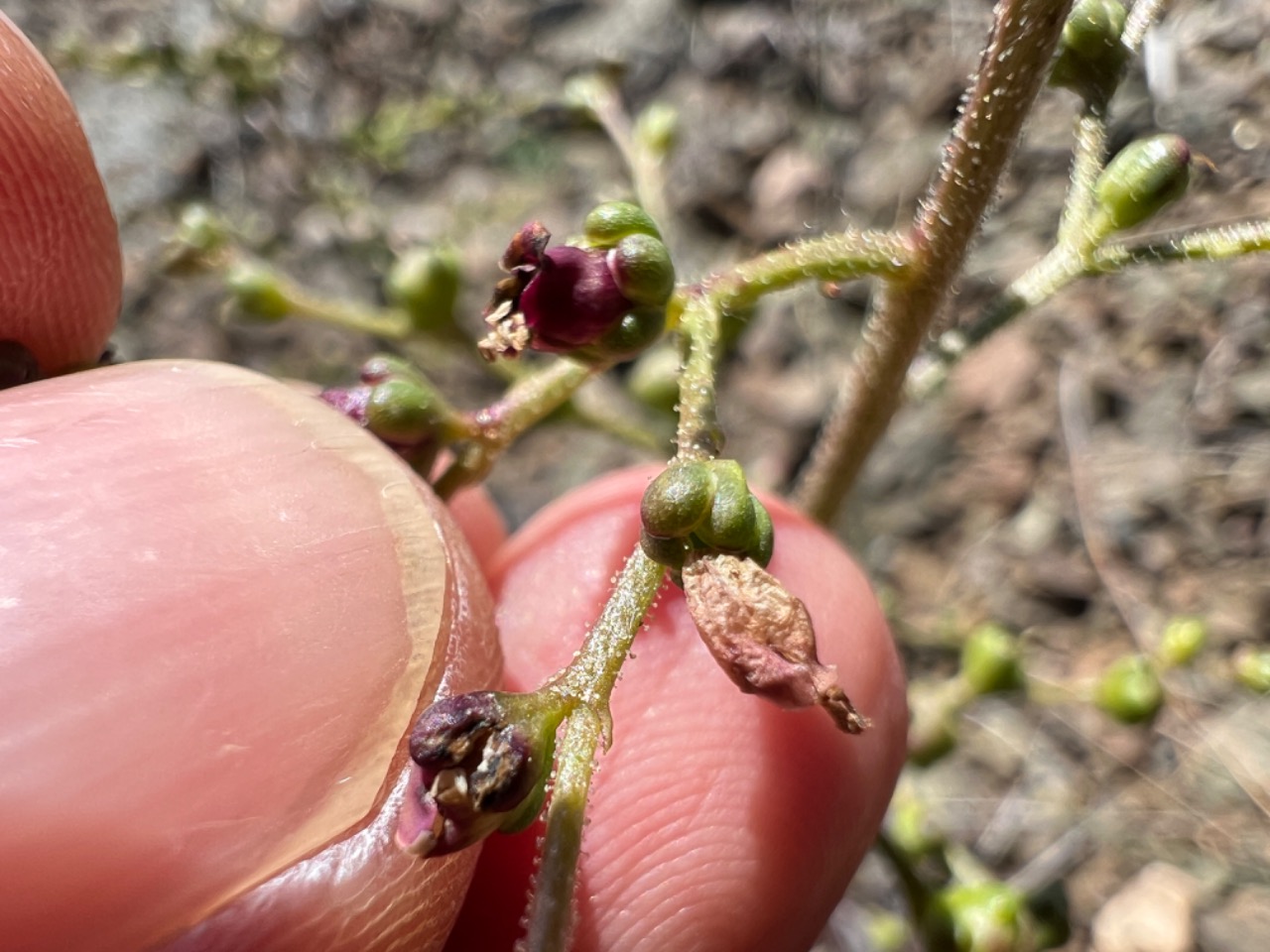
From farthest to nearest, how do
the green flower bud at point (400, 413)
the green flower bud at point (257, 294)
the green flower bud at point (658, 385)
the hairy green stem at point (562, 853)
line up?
the green flower bud at point (658, 385), the green flower bud at point (257, 294), the green flower bud at point (400, 413), the hairy green stem at point (562, 853)

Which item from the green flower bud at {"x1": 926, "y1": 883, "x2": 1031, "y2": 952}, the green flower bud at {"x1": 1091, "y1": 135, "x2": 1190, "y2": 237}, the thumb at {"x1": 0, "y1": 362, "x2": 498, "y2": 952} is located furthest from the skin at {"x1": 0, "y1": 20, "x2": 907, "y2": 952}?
the green flower bud at {"x1": 1091, "y1": 135, "x2": 1190, "y2": 237}

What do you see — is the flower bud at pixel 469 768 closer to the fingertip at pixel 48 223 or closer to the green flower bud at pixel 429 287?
the fingertip at pixel 48 223

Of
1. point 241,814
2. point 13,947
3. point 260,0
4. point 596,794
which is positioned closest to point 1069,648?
point 596,794

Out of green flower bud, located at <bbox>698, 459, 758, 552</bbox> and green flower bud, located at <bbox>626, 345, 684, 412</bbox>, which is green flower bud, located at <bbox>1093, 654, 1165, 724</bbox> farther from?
green flower bud, located at <bbox>698, 459, 758, 552</bbox>

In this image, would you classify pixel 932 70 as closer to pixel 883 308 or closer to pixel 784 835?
pixel 883 308

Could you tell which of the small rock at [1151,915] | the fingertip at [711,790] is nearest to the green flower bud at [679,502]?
the fingertip at [711,790]
